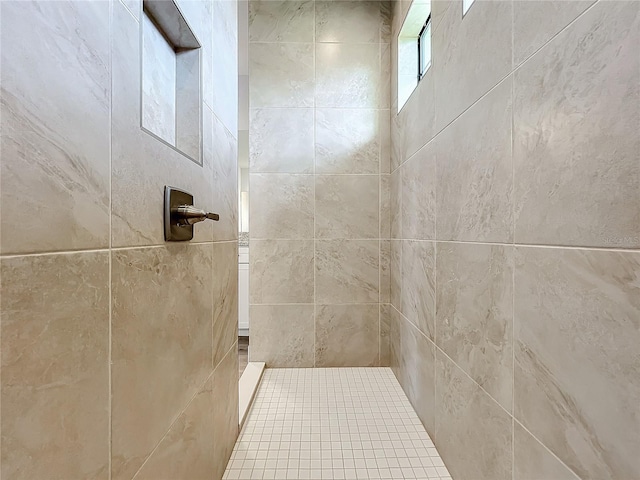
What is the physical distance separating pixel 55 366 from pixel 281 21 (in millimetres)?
2563

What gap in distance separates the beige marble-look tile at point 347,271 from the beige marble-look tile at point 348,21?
55.0 inches

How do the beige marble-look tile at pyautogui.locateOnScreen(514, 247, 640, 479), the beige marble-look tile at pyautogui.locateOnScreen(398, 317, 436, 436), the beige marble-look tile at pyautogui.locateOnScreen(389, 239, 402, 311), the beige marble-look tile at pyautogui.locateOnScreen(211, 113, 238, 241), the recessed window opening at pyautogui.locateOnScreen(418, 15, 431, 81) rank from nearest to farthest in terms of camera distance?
1. the beige marble-look tile at pyautogui.locateOnScreen(514, 247, 640, 479)
2. the beige marble-look tile at pyautogui.locateOnScreen(211, 113, 238, 241)
3. the beige marble-look tile at pyautogui.locateOnScreen(398, 317, 436, 436)
4. the recessed window opening at pyautogui.locateOnScreen(418, 15, 431, 81)
5. the beige marble-look tile at pyautogui.locateOnScreen(389, 239, 402, 311)

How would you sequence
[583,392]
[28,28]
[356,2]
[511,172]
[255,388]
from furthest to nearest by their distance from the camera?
[356,2], [255,388], [511,172], [583,392], [28,28]

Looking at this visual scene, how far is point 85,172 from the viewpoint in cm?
56

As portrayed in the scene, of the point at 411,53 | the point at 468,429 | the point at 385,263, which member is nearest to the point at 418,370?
the point at 468,429

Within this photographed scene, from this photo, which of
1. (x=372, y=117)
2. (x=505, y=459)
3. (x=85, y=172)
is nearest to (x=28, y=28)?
(x=85, y=172)

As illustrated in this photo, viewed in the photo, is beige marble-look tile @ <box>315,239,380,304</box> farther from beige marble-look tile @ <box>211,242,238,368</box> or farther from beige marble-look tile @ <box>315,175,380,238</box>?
beige marble-look tile @ <box>211,242,238,368</box>

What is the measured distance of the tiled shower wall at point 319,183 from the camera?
2443mm

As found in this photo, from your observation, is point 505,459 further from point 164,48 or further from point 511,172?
point 164,48

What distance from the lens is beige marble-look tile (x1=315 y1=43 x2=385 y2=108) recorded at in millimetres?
2449

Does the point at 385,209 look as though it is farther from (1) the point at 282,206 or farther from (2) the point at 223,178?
(2) the point at 223,178

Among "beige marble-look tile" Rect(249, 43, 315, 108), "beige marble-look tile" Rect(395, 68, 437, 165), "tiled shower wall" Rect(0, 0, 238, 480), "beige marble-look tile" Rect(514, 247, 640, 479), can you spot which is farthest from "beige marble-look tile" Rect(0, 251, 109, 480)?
"beige marble-look tile" Rect(249, 43, 315, 108)

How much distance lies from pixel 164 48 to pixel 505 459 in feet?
4.80

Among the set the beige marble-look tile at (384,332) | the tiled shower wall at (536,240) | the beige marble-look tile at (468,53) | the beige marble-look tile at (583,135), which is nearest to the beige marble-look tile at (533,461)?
the tiled shower wall at (536,240)
